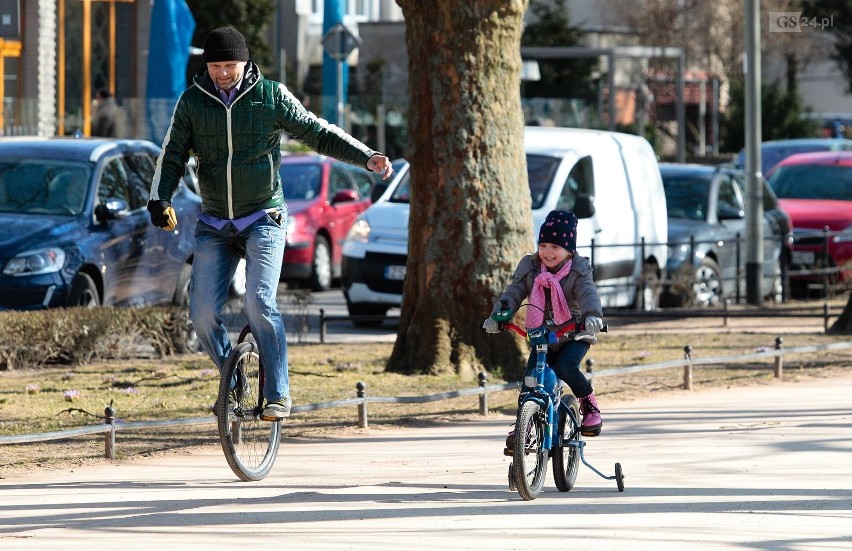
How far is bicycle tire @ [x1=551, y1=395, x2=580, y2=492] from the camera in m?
7.61

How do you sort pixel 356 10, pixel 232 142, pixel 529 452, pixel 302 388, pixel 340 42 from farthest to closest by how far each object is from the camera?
pixel 356 10, pixel 340 42, pixel 302 388, pixel 232 142, pixel 529 452

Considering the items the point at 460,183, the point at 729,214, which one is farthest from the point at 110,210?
the point at 729,214

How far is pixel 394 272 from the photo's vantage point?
53.5 ft

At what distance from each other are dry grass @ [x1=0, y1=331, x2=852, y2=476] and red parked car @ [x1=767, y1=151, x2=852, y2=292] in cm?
584

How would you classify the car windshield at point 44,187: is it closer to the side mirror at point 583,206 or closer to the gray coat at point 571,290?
the side mirror at point 583,206

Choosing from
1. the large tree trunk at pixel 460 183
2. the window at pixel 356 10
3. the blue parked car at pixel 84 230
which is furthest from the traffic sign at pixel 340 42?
the window at pixel 356 10

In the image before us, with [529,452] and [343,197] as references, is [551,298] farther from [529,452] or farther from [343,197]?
[343,197]

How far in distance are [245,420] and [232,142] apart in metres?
1.29

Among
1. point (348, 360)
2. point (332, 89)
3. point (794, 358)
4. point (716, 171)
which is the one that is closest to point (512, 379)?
point (348, 360)

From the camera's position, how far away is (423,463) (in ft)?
28.4

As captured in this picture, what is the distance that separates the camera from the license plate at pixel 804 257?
2117 cm

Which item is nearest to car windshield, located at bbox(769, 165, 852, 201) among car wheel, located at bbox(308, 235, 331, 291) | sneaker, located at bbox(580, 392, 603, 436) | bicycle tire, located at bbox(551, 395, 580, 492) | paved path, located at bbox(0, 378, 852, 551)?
car wheel, located at bbox(308, 235, 331, 291)

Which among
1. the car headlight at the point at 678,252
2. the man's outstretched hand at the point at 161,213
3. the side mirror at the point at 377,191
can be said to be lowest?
the car headlight at the point at 678,252

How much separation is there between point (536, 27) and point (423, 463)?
50.9 meters
